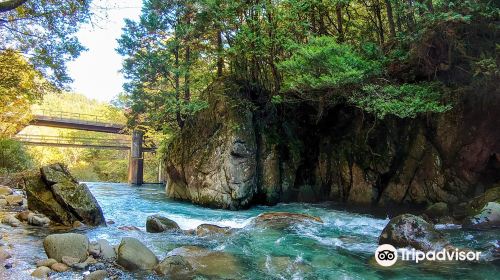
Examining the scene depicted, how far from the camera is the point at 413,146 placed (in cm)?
1189

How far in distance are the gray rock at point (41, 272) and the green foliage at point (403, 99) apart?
26.5 feet

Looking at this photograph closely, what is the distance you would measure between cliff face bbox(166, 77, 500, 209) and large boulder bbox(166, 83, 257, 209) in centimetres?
4

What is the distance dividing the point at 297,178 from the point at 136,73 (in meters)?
8.38

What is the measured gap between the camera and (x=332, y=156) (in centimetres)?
1429

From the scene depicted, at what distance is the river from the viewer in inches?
219

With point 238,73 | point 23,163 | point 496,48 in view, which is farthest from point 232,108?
point 23,163

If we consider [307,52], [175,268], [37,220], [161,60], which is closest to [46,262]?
[175,268]

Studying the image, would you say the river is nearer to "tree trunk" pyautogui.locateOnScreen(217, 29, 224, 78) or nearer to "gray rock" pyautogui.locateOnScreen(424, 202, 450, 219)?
"gray rock" pyautogui.locateOnScreen(424, 202, 450, 219)

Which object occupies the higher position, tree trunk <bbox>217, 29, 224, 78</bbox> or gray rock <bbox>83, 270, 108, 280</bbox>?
tree trunk <bbox>217, 29, 224, 78</bbox>

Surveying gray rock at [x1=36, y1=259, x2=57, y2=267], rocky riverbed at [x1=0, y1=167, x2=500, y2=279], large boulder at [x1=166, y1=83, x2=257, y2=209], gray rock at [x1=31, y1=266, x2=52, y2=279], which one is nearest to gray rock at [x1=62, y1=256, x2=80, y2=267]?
rocky riverbed at [x1=0, y1=167, x2=500, y2=279]

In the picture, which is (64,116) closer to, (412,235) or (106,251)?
(106,251)

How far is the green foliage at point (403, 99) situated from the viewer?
9328 mm

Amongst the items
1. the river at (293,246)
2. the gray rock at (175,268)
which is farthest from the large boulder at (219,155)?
the gray rock at (175,268)

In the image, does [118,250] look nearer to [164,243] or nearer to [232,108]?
[164,243]
